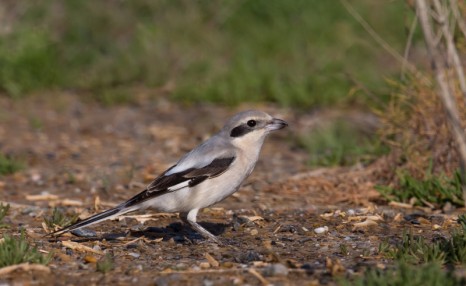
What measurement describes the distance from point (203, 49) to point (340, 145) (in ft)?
14.6

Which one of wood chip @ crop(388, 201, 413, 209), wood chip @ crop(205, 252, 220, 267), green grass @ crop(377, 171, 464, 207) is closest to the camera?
wood chip @ crop(205, 252, 220, 267)

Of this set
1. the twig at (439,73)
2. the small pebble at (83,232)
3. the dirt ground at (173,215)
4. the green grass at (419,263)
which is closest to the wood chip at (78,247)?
the dirt ground at (173,215)

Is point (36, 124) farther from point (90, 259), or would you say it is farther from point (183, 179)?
point (90, 259)

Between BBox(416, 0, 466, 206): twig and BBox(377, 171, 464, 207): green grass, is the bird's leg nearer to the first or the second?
BBox(377, 171, 464, 207): green grass

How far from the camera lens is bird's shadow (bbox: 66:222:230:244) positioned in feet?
22.3

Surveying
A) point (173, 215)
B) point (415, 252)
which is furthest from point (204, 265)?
point (173, 215)

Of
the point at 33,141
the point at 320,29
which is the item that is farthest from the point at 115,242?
the point at 320,29

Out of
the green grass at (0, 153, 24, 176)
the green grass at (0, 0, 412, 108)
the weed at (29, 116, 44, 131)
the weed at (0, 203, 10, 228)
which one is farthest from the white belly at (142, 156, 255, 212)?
the green grass at (0, 0, 412, 108)

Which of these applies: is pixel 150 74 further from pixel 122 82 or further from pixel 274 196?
pixel 274 196

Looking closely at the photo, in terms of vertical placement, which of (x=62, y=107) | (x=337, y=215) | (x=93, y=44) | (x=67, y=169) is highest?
(x=93, y=44)

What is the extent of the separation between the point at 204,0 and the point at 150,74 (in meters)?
2.02

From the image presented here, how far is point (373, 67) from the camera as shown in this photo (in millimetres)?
Answer: 12688

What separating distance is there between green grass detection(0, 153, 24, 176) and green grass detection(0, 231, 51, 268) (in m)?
3.70

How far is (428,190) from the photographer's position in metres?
7.65
